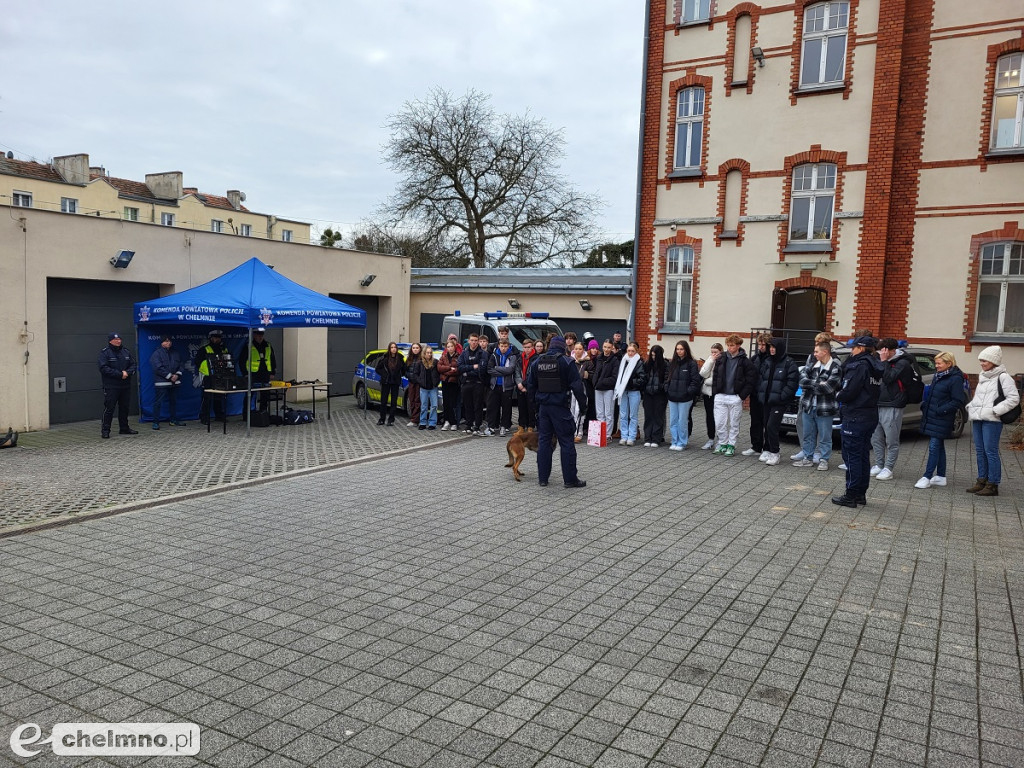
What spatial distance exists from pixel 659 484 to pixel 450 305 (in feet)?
50.0

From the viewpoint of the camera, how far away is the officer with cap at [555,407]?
9164 millimetres

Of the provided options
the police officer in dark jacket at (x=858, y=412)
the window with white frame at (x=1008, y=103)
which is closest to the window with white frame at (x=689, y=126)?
the window with white frame at (x=1008, y=103)

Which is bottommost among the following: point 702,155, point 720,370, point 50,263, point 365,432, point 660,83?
point 365,432

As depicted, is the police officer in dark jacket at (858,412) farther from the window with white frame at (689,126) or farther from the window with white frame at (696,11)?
the window with white frame at (696,11)

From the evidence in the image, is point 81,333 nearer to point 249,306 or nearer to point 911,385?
point 249,306

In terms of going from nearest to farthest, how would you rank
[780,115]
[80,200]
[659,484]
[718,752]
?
[718,752] < [659,484] < [780,115] < [80,200]

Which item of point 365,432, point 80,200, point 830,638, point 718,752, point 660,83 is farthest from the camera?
point 80,200

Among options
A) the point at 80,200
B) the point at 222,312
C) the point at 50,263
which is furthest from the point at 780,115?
the point at 80,200

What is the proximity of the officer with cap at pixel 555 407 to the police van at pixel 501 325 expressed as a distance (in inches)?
312

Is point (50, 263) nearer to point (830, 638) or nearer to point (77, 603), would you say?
point (77, 603)

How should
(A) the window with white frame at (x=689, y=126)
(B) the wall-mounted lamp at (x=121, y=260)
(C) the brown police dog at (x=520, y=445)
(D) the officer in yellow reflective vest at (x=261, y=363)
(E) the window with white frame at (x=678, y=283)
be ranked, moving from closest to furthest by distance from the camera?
(C) the brown police dog at (x=520, y=445), (B) the wall-mounted lamp at (x=121, y=260), (D) the officer in yellow reflective vest at (x=261, y=363), (A) the window with white frame at (x=689, y=126), (E) the window with white frame at (x=678, y=283)

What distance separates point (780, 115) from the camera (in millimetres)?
18719

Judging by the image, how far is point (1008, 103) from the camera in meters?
16.8

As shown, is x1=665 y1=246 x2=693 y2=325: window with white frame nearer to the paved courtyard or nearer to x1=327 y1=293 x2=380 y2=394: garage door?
x1=327 y1=293 x2=380 y2=394: garage door
